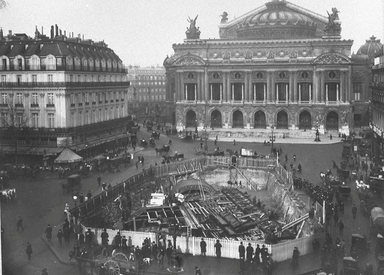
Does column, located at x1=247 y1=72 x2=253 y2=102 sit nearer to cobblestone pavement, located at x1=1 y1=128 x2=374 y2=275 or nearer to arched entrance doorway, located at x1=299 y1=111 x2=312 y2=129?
arched entrance doorway, located at x1=299 y1=111 x2=312 y2=129

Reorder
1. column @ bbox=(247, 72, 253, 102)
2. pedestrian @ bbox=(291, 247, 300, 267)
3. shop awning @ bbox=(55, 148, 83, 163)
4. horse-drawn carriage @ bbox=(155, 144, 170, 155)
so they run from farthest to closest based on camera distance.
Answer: column @ bbox=(247, 72, 253, 102) → horse-drawn carriage @ bbox=(155, 144, 170, 155) → shop awning @ bbox=(55, 148, 83, 163) → pedestrian @ bbox=(291, 247, 300, 267)

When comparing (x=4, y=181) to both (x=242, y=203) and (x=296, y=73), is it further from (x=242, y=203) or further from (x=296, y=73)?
(x=296, y=73)

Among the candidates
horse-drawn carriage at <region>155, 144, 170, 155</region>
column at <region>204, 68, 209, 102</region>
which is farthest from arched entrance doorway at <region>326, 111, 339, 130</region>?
horse-drawn carriage at <region>155, 144, 170, 155</region>

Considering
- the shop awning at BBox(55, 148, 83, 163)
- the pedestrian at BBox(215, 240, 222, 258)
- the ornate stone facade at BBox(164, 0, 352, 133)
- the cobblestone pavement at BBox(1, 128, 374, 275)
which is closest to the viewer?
the cobblestone pavement at BBox(1, 128, 374, 275)

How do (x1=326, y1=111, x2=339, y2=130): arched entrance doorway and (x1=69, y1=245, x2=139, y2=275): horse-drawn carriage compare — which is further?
(x1=326, y1=111, x2=339, y2=130): arched entrance doorway

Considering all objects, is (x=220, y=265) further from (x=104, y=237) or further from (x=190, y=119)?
(x=190, y=119)

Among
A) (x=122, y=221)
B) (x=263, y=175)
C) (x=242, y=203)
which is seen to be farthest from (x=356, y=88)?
(x=122, y=221)
